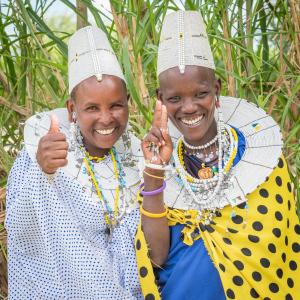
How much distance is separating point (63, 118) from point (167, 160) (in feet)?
1.97

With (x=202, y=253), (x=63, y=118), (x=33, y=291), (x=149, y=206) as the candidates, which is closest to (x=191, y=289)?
(x=202, y=253)

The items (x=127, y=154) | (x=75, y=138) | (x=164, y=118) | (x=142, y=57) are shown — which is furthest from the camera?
(x=142, y=57)

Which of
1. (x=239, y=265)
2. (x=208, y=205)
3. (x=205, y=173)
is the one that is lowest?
(x=239, y=265)

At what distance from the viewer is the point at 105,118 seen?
102 inches

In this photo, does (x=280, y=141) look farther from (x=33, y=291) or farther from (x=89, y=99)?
(x=33, y=291)

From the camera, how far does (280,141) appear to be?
8.79 feet

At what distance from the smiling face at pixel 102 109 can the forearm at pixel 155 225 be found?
0.83ft

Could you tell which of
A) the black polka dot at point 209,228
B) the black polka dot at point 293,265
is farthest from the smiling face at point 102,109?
the black polka dot at point 293,265

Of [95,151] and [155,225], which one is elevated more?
[95,151]

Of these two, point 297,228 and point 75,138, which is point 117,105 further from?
point 297,228

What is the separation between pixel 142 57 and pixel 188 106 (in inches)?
29.8

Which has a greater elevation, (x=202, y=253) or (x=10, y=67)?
(x=10, y=67)

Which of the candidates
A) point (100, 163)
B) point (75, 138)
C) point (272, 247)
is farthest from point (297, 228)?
point (75, 138)

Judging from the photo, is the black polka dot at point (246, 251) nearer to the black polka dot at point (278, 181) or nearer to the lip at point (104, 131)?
the black polka dot at point (278, 181)
